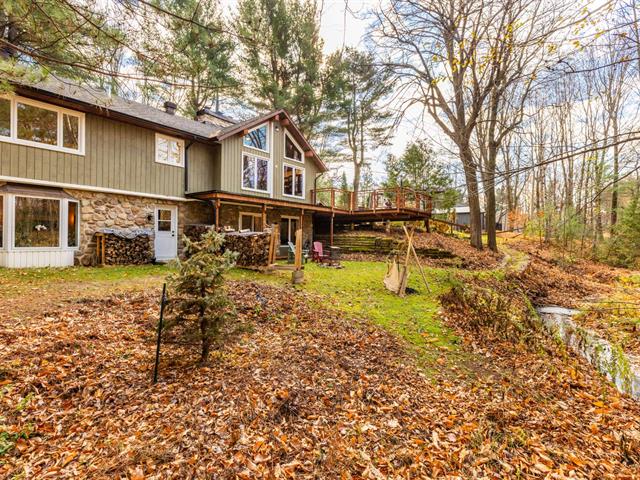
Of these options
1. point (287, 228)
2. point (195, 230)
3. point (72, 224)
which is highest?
point (287, 228)

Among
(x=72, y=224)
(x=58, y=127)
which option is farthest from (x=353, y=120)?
(x=72, y=224)

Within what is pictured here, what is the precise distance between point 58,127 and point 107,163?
4.70 feet

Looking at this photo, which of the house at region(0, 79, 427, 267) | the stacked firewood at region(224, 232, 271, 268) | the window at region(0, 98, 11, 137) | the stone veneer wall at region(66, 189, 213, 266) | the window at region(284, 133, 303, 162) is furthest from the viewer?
the window at region(284, 133, 303, 162)

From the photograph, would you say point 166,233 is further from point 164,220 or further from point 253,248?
point 253,248

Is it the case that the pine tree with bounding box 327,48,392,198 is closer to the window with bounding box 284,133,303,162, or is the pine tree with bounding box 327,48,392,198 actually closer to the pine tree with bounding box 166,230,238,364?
the window with bounding box 284,133,303,162

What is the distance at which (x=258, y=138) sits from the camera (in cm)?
1356

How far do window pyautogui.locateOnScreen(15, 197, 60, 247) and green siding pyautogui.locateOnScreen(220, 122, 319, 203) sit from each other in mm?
5367

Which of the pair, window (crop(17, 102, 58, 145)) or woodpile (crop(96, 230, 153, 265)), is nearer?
window (crop(17, 102, 58, 145))

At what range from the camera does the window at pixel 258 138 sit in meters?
13.2

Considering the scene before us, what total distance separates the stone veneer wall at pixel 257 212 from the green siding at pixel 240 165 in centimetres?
65

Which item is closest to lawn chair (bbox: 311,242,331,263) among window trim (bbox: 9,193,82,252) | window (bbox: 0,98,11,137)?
window trim (bbox: 9,193,82,252)

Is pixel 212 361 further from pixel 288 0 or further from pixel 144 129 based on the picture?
pixel 288 0

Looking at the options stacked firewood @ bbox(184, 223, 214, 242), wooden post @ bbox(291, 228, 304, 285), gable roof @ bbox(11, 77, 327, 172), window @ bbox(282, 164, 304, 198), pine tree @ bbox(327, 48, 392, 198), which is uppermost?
pine tree @ bbox(327, 48, 392, 198)

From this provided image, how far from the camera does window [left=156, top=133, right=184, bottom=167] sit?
10.8 meters
